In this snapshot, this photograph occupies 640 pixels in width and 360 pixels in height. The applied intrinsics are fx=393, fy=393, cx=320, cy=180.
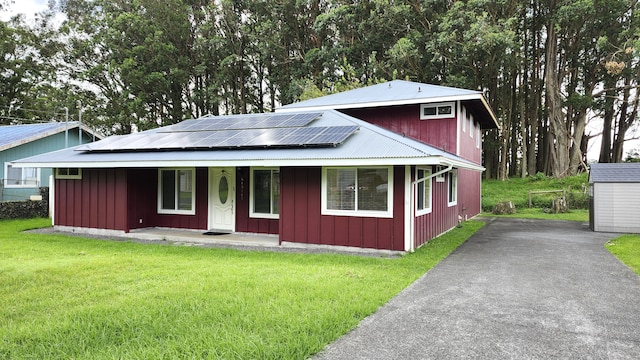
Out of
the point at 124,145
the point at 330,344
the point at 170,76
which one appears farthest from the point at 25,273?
the point at 170,76

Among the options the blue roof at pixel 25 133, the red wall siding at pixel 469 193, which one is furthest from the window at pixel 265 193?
the blue roof at pixel 25 133

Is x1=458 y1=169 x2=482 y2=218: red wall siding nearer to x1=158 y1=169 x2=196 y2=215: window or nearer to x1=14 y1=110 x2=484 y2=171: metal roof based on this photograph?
x1=14 y1=110 x2=484 y2=171: metal roof

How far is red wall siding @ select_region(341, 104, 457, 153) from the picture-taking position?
12.8 m

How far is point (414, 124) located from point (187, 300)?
34.3ft

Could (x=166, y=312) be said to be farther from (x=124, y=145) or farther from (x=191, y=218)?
(x=124, y=145)

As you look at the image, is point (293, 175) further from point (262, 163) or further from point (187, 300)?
point (187, 300)

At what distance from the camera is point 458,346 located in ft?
12.0

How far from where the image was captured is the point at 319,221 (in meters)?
8.89

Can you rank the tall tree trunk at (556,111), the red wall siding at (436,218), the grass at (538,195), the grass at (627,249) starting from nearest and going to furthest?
the grass at (627,249) < the red wall siding at (436,218) < the grass at (538,195) < the tall tree trunk at (556,111)

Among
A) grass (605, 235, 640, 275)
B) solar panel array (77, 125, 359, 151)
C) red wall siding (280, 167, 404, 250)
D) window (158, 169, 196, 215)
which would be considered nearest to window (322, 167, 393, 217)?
red wall siding (280, 167, 404, 250)

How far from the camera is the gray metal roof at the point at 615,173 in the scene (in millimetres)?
11781

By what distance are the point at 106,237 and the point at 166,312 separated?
7.46 m

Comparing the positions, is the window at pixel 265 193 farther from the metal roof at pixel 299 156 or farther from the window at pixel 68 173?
the window at pixel 68 173

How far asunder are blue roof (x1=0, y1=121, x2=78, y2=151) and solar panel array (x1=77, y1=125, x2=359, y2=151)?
697 centimetres
